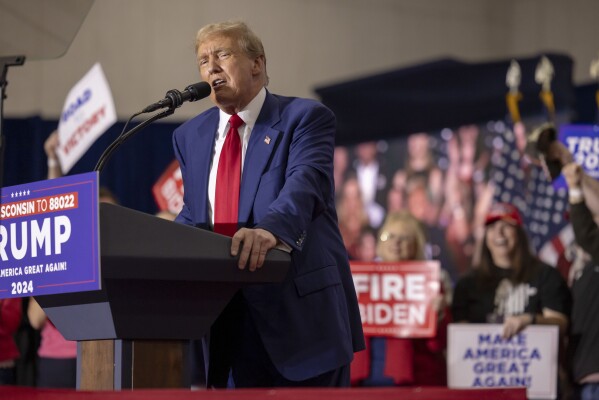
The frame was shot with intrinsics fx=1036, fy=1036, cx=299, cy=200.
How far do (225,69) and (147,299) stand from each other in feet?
1.93

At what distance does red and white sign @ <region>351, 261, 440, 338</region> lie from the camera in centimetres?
493

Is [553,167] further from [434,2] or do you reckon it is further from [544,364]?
[434,2]

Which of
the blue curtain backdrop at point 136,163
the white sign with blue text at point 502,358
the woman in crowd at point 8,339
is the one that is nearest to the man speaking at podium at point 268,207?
the white sign with blue text at point 502,358

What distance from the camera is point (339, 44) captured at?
1002 centimetres

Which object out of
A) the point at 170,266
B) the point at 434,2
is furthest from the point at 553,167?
the point at 434,2

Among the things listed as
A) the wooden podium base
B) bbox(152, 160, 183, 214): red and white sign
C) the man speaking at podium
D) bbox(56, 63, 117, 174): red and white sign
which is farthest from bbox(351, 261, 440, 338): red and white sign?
the wooden podium base

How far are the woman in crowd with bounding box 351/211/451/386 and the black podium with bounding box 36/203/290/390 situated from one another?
3.02 meters

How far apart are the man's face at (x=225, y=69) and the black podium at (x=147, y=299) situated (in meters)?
0.45

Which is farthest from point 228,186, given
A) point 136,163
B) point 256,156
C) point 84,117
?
point 136,163

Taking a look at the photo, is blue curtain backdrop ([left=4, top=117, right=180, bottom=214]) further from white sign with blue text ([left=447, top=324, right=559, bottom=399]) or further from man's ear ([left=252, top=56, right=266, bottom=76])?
man's ear ([left=252, top=56, right=266, bottom=76])

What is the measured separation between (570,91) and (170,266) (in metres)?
6.20

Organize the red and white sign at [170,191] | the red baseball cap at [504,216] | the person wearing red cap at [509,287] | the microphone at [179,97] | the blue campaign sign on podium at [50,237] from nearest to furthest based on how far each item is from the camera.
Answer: the blue campaign sign on podium at [50,237], the microphone at [179,97], the person wearing red cap at [509,287], the red baseball cap at [504,216], the red and white sign at [170,191]

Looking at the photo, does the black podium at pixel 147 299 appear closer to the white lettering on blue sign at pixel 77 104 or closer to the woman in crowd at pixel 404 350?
the woman in crowd at pixel 404 350

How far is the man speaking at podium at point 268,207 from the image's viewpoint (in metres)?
2.12
